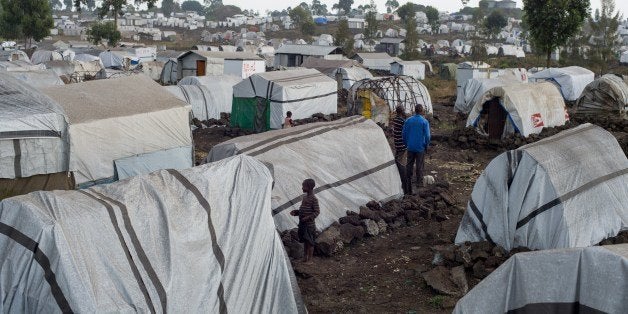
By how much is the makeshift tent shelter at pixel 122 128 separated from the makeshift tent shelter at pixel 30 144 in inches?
44.1

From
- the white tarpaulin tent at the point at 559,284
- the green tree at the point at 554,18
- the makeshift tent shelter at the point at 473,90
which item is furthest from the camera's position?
the green tree at the point at 554,18

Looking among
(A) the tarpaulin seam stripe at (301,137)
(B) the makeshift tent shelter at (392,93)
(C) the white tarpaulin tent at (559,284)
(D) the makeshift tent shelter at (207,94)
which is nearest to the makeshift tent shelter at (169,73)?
(D) the makeshift tent shelter at (207,94)

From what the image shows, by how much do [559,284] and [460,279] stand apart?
340 centimetres

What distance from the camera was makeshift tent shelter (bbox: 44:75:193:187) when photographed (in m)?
12.7

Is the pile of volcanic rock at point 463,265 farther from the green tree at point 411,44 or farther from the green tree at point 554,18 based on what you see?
the green tree at point 411,44

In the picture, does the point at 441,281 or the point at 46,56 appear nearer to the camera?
the point at 441,281

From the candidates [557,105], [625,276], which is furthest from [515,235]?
[557,105]

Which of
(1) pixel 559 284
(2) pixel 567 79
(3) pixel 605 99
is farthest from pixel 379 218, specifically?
(2) pixel 567 79

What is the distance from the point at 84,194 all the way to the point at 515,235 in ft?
17.7

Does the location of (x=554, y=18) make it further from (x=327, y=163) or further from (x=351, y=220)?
(x=351, y=220)

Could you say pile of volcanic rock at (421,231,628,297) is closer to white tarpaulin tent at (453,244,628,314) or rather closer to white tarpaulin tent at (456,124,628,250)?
white tarpaulin tent at (456,124,628,250)

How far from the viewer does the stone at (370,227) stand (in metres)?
10.7

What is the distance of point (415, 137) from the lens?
12.6 metres

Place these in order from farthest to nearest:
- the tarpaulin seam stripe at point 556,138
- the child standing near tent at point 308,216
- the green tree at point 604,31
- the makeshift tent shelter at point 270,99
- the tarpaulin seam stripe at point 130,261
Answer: the green tree at point 604,31
the makeshift tent shelter at point 270,99
the tarpaulin seam stripe at point 556,138
the child standing near tent at point 308,216
the tarpaulin seam stripe at point 130,261
